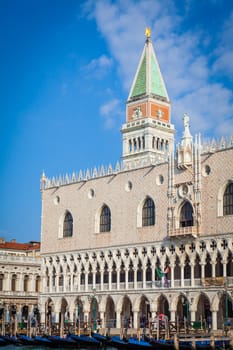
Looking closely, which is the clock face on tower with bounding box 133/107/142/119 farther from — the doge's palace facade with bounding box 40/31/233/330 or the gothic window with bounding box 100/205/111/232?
the gothic window with bounding box 100/205/111/232

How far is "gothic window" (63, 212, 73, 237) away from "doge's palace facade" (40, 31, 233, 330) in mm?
69

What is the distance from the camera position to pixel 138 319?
40656 mm

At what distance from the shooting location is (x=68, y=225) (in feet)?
156

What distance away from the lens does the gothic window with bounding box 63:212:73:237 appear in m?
47.1

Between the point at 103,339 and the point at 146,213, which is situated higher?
the point at 146,213

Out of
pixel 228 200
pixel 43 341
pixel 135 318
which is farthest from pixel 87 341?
pixel 228 200

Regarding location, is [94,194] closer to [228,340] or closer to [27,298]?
[27,298]

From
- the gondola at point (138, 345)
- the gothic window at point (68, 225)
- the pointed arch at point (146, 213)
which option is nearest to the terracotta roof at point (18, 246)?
the gothic window at point (68, 225)

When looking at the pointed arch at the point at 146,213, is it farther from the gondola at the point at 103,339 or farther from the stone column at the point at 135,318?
the gondola at the point at 103,339

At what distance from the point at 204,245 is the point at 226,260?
6.02 ft

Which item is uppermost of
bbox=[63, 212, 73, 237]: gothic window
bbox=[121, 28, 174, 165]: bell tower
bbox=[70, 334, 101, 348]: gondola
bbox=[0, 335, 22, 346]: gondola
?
bbox=[121, 28, 174, 165]: bell tower

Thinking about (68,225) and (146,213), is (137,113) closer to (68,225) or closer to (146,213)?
(68,225)

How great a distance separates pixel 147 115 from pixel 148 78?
10.9 feet

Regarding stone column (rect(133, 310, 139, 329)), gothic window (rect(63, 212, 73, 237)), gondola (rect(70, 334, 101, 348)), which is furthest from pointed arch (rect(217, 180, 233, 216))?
gothic window (rect(63, 212, 73, 237))
